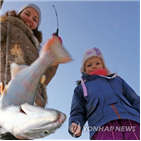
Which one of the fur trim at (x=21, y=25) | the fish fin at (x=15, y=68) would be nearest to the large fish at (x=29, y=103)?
the fish fin at (x=15, y=68)

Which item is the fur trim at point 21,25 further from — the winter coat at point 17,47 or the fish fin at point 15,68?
the fish fin at point 15,68

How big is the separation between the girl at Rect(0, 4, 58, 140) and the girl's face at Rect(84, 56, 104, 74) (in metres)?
0.22

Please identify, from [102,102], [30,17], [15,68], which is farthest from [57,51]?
[30,17]

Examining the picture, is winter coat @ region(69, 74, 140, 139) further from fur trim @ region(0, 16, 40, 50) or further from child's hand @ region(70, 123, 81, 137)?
Result: fur trim @ region(0, 16, 40, 50)

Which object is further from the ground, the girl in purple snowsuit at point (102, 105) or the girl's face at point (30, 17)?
the girl's face at point (30, 17)

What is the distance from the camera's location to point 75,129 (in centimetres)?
94

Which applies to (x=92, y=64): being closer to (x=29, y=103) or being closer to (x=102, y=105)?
(x=102, y=105)

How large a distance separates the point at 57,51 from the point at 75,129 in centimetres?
27

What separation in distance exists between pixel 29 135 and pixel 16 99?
16cm

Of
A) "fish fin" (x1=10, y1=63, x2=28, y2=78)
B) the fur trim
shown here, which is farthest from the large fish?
the fur trim

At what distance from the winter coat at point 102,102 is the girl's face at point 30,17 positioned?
12.6 inches

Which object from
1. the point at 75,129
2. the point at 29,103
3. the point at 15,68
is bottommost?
the point at 75,129

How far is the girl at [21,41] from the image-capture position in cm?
96

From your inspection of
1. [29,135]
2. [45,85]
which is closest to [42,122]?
[29,135]
